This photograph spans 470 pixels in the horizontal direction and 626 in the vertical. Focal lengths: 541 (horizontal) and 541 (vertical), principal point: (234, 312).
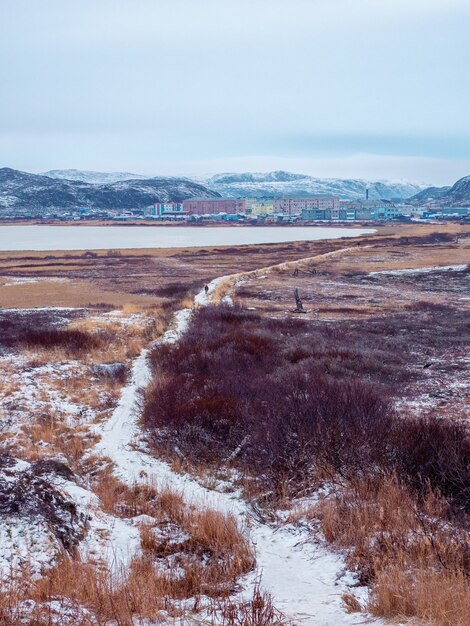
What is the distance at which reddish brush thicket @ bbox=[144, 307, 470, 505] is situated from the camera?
9242 millimetres

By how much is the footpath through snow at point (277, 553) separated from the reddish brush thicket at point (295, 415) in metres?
0.79

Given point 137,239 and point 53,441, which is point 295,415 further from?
point 137,239

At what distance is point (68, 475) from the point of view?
869cm

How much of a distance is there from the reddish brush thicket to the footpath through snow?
2.60 feet

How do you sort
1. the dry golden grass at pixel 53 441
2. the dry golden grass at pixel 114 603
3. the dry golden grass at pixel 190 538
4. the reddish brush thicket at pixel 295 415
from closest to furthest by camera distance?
the dry golden grass at pixel 114 603
the dry golden grass at pixel 190 538
the reddish brush thicket at pixel 295 415
the dry golden grass at pixel 53 441

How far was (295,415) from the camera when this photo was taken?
11195 mm

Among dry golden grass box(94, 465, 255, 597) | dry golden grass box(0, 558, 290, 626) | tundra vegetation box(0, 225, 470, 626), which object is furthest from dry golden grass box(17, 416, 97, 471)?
dry golden grass box(0, 558, 290, 626)

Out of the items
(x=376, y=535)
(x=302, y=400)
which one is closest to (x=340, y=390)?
(x=302, y=400)

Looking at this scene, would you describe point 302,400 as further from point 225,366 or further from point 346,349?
point 346,349

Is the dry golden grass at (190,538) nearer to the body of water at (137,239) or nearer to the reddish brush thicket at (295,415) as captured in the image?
the reddish brush thicket at (295,415)

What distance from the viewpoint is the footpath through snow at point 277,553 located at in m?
5.42

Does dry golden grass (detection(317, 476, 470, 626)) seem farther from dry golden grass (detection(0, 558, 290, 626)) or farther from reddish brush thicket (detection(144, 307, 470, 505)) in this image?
dry golden grass (detection(0, 558, 290, 626))

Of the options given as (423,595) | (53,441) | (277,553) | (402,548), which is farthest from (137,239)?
(423,595)

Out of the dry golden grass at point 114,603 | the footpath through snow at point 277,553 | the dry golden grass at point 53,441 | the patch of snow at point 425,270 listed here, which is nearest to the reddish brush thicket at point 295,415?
the footpath through snow at point 277,553
